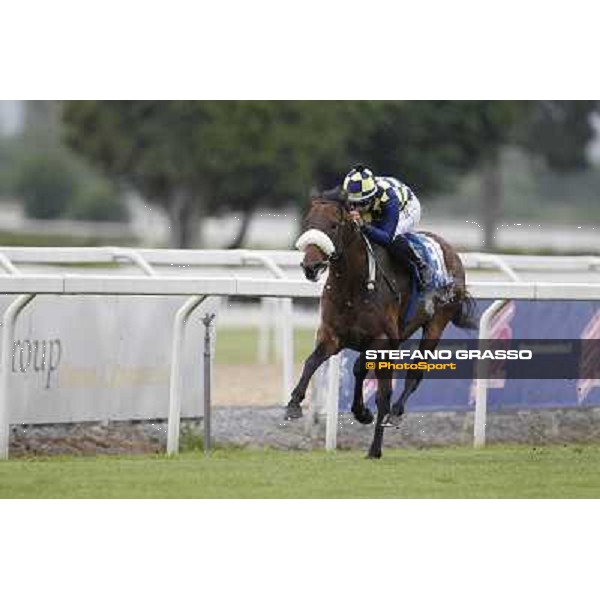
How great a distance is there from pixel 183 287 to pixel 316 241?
3.73 ft

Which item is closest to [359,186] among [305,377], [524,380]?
[305,377]

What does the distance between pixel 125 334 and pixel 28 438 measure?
95cm

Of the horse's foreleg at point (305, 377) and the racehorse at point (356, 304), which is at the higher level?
the racehorse at point (356, 304)

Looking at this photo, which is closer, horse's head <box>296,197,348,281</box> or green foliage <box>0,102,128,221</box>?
horse's head <box>296,197,348,281</box>

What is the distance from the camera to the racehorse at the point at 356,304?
11195 millimetres

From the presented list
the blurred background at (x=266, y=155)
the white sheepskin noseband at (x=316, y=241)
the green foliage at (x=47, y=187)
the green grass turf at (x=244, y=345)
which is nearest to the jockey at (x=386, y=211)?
the white sheepskin noseband at (x=316, y=241)

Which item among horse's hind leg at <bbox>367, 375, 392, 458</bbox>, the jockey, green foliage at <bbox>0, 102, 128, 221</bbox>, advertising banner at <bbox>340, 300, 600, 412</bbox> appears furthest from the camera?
green foliage at <bbox>0, 102, 128, 221</bbox>

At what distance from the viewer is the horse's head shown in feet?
35.9

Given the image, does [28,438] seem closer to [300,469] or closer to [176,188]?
[300,469]

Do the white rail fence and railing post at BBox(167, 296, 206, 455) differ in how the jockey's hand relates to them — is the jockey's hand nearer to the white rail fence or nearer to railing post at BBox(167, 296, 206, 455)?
the white rail fence

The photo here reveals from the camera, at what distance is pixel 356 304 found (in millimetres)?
11680

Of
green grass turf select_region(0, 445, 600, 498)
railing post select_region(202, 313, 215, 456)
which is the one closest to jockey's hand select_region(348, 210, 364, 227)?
green grass turf select_region(0, 445, 600, 498)

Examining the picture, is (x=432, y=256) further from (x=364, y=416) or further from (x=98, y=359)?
(x=98, y=359)

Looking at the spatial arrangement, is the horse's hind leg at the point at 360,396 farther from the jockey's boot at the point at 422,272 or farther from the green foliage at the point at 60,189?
the green foliage at the point at 60,189
